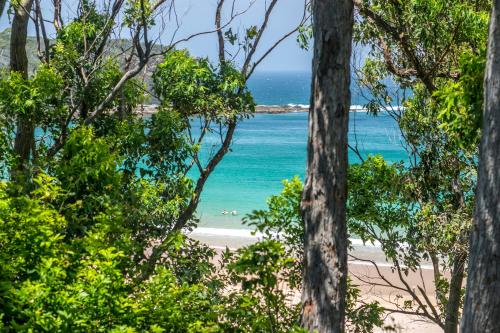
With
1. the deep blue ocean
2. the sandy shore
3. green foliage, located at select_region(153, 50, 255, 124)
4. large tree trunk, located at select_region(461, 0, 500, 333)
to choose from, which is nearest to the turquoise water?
the deep blue ocean

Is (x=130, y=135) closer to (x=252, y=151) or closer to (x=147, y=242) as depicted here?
(x=147, y=242)

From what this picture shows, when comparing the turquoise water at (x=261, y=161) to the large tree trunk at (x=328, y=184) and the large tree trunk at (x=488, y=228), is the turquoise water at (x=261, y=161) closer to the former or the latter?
the large tree trunk at (x=328, y=184)

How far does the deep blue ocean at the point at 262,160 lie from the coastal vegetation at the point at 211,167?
12082 millimetres

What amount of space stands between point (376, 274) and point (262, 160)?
2296 cm

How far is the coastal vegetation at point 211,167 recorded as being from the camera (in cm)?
486

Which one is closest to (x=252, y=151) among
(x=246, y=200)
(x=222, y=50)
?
(x=246, y=200)

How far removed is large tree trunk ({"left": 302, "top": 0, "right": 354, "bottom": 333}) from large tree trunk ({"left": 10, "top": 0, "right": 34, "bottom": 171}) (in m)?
3.57

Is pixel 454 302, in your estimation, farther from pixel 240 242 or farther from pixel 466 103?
pixel 240 242

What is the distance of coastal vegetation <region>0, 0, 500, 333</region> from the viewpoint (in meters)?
4.86

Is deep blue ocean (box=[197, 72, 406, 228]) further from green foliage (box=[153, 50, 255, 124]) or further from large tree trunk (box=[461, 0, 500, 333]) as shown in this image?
large tree trunk (box=[461, 0, 500, 333])

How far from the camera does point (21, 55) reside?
26.8ft

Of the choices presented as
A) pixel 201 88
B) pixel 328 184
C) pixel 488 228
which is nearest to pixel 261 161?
pixel 201 88

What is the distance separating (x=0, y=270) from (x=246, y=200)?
25477mm

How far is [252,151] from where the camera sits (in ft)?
138
